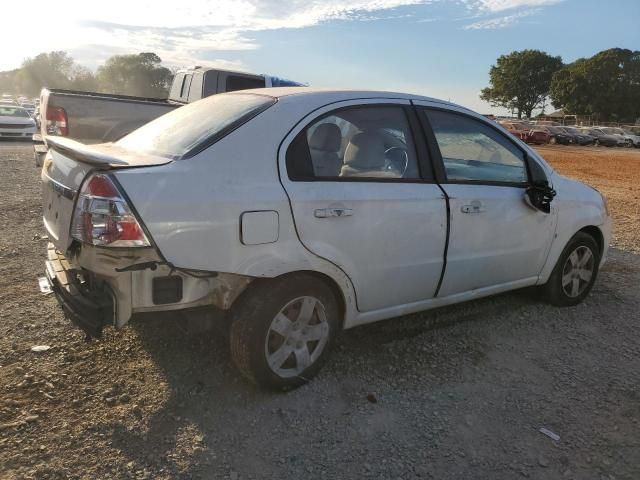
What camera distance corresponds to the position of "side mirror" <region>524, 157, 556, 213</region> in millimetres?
4031

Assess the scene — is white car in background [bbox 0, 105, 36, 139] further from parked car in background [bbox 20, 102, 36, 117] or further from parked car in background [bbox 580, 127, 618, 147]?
parked car in background [bbox 580, 127, 618, 147]

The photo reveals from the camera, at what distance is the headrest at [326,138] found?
3.08 metres

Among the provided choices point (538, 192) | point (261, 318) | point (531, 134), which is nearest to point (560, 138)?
point (531, 134)

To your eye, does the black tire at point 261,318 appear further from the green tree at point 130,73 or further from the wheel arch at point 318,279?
the green tree at point 130,73

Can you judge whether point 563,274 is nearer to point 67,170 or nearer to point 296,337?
point 296,337

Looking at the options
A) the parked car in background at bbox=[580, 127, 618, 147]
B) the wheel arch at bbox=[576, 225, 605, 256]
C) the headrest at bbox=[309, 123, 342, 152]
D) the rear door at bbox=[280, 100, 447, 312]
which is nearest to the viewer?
the rear door at bbox=[280, 100, 447, 312]

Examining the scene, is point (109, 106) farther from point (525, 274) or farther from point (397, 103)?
point (525, 274)

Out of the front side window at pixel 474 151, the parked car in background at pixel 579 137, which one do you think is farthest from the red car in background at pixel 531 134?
the front side window at pixel 474 151

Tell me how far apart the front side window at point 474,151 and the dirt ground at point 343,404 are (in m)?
1.17

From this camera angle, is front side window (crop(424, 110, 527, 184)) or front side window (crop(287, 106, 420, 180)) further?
front side window (crop(424, 110, 527, 184))

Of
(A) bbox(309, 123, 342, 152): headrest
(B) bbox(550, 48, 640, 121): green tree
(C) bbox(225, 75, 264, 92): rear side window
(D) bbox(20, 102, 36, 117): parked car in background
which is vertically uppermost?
(B) bbox(550, 48, 640, 121): green tree

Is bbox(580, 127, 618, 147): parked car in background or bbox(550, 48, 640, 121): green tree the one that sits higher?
bbox(550, 48, 640, 121): green tree

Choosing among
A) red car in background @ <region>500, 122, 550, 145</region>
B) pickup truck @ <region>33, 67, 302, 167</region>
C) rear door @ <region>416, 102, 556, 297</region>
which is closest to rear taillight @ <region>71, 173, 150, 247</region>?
rear door @ <region>416, 102, 556, 297</region>

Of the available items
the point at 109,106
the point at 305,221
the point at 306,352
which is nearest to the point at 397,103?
the point at 305,221
